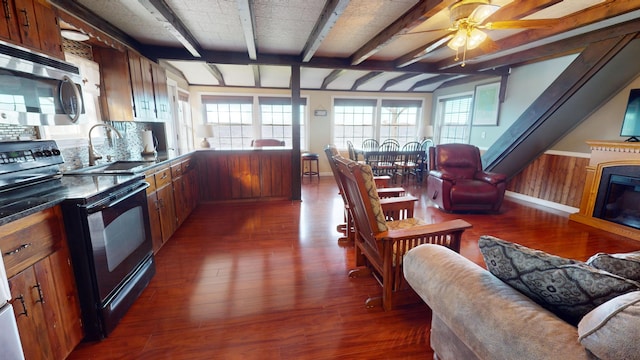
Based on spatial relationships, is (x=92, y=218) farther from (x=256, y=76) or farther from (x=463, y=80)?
(x=463, y=80)

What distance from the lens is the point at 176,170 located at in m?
3.27

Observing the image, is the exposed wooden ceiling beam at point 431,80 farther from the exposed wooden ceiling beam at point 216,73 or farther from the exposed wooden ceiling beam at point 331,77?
the exposed wooden ceiling beam at point 216,73

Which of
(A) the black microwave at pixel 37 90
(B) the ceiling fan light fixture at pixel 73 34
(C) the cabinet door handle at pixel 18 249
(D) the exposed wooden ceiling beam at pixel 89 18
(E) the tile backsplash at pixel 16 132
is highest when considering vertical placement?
(D) the exposed wooden ceiling beam at pixel 89 18

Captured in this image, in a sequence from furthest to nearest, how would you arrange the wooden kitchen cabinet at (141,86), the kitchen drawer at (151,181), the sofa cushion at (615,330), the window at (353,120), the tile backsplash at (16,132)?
the window at (353,120)
the wooden kitchen cabinet at (141,86)
the kitchen drawer at (151,181)
the tile backsplash at (16,132)
the sofa cushion at (615,330)

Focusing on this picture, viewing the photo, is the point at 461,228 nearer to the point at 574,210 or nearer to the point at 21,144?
the point at 21,144

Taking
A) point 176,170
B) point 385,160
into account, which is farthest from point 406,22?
point 385,160

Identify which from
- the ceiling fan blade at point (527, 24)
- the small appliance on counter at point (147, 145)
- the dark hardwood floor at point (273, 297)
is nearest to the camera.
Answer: the dark hardwood floor at point (273, 297)

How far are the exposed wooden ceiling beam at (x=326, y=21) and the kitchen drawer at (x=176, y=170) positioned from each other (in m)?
2.26

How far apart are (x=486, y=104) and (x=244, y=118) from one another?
211 inches

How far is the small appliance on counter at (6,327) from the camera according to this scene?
968 mm

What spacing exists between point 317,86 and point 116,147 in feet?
15.0

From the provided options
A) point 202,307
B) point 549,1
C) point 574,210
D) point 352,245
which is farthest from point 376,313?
point 574,210

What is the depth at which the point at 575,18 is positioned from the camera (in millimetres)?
2525

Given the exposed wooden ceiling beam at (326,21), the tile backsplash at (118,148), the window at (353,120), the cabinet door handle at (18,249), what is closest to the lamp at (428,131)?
the window at (353,120)
